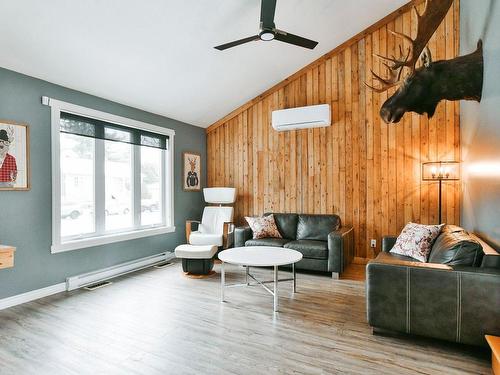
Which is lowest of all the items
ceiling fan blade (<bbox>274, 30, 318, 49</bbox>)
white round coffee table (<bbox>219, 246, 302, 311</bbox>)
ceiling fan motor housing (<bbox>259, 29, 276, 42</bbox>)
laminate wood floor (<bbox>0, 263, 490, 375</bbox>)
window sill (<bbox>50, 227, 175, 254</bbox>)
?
laminate wood floor (<bbox>0, 263, 490, 375</bbox>)

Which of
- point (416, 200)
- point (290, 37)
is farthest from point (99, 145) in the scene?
point (416, 200)

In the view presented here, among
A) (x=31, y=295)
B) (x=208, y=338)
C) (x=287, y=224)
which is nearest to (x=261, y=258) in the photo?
(x=208, y=338)

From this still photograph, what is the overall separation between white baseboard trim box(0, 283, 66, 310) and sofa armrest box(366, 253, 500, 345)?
3346 mm

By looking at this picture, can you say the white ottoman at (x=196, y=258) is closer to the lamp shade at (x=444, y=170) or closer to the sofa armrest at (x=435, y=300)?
the sofa armrest at (x=435, y=300)

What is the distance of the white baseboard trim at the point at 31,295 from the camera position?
2.92m

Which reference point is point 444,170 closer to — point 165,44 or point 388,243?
point 388,243

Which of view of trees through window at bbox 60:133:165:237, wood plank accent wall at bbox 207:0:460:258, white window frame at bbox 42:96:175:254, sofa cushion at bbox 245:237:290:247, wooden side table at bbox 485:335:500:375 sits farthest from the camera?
sofa cushion at bbox 245:237:290:247

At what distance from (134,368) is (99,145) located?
3.01m

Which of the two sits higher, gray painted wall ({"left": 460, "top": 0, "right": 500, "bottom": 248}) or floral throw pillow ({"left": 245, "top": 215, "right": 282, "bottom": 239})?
gray painted wall ({"left": 460, "top": 0, "right": 500, "bottom": 248})

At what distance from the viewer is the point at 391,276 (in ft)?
7.38

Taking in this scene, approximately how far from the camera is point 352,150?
15.1 feet

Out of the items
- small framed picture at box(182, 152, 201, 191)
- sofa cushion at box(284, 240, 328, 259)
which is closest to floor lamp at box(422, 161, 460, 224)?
sofa cushion at box(284, 240, 328, 259)

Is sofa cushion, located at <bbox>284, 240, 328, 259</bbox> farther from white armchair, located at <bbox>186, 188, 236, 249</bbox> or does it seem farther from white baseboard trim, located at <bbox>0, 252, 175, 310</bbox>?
white baseboard trim, located at <bbox>0, 252, 175, 310</bbox>

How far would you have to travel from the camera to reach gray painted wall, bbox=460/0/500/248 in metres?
2.32
